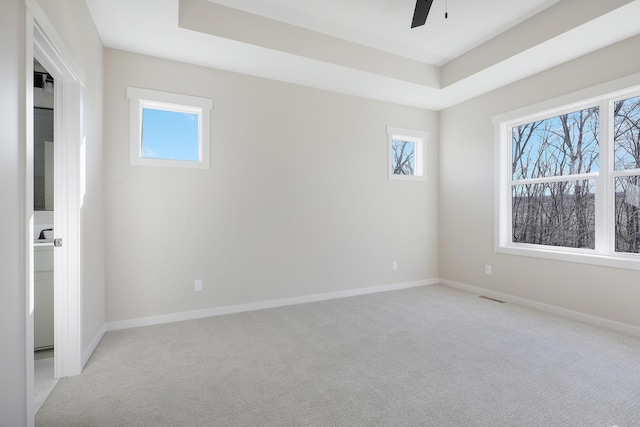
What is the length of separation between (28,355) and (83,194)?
1.32m

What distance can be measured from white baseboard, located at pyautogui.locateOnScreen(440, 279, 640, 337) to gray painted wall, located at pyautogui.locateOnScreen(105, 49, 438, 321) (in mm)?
822

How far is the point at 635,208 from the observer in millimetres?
3125

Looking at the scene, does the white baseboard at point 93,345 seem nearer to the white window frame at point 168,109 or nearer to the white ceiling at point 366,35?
the white window frame at point 168,109

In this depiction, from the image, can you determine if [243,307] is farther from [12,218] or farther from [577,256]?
[577,256]

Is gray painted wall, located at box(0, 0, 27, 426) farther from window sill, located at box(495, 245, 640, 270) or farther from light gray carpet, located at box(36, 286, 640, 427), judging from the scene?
window sill, located at box(495, 245, 640, 270)

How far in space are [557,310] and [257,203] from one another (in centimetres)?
376

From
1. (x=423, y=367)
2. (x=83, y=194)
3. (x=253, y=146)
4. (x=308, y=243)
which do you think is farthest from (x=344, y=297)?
(x=83, y=194)

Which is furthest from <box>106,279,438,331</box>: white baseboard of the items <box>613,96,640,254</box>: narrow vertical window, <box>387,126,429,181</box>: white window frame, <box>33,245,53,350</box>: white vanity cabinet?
<box>613,96,640,254</box>: narrow vertical window

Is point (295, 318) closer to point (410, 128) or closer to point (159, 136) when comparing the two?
point (159, 136)


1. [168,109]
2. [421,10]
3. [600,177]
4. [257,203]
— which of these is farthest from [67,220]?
[600,177]

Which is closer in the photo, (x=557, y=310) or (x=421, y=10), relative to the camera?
(x=421, y=10)

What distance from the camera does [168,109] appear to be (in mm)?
3521

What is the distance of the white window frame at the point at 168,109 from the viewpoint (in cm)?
328

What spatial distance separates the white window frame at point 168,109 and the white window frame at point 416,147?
264 centimetres
